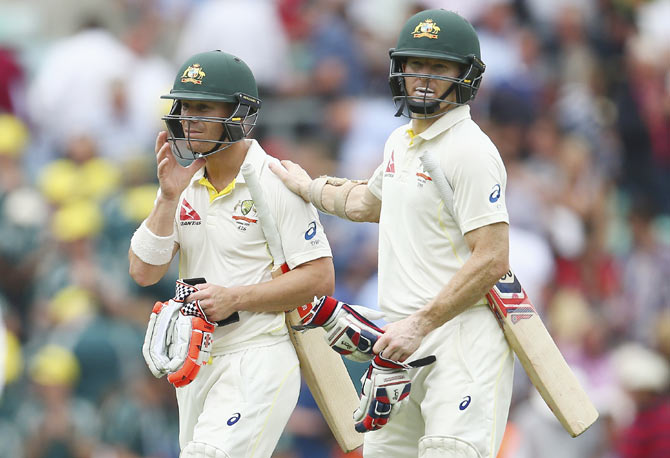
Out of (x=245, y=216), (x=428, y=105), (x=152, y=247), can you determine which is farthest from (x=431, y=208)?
(x=152, y=247)

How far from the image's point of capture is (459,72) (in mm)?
5980

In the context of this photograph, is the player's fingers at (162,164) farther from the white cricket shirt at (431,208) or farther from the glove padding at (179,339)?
the white cricket shirt at (431,208)

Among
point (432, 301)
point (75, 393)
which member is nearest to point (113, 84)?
point (75, 393)

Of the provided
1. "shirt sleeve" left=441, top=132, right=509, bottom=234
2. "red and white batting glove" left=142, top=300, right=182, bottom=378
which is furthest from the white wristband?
"shirt sleeve" left=441, top=132, right=509, bottom=234

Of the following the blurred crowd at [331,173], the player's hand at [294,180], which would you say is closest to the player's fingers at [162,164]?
the player's hand at [294,180]

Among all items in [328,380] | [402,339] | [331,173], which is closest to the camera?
[402,339]

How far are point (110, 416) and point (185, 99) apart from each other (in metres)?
4.83

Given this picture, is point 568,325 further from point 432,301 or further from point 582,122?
point 432,301

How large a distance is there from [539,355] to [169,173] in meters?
1.95

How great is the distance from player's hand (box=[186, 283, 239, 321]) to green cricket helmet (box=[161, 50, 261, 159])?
26.6 inches

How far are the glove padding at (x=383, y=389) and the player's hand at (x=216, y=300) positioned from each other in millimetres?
770

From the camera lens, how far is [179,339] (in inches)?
238

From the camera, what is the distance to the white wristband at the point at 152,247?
6.27 meters

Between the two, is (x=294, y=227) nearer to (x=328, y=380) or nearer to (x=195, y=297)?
(x=195, y=297)
